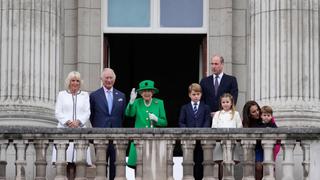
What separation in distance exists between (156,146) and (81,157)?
53.8 inches

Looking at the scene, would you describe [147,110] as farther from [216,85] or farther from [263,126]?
[263,126]

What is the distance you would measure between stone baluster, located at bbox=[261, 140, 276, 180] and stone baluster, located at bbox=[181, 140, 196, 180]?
130 cm

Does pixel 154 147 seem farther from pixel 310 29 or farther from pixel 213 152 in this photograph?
pixel 310 29

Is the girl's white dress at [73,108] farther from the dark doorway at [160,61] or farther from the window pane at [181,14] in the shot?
the window pane at [181,14]

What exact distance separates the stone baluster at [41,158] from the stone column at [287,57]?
542 centimetres

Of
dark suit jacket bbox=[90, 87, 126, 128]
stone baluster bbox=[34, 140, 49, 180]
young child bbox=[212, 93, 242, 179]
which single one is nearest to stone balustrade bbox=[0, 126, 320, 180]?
stone baluster bbox=[34, 140, 49, 180]

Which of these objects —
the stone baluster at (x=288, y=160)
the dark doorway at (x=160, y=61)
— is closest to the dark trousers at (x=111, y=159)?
the stone baluster at (x=288, y=160)

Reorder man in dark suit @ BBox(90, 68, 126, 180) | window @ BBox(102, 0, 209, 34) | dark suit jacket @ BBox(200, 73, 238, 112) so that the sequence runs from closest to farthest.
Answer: man in dark suit @ BBox(90, 68, 126, 180) → dark suit jacket @ BBox(200, 73, 238, 112) → window @ BBox(102, 0, 209, 34)

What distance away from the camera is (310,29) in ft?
125

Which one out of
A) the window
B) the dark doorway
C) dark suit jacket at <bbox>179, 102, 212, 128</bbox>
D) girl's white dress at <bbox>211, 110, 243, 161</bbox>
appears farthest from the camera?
the dark doorway

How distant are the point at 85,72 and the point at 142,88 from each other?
15.0 ft

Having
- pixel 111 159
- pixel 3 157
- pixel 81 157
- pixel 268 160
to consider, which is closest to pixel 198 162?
pixel 268 160

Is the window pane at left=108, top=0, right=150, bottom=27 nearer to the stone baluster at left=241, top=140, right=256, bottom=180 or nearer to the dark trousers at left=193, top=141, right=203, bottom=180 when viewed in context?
the dark trousers at left=193, top=141, right=203, bottom=180

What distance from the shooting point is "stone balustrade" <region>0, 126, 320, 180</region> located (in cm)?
3431
